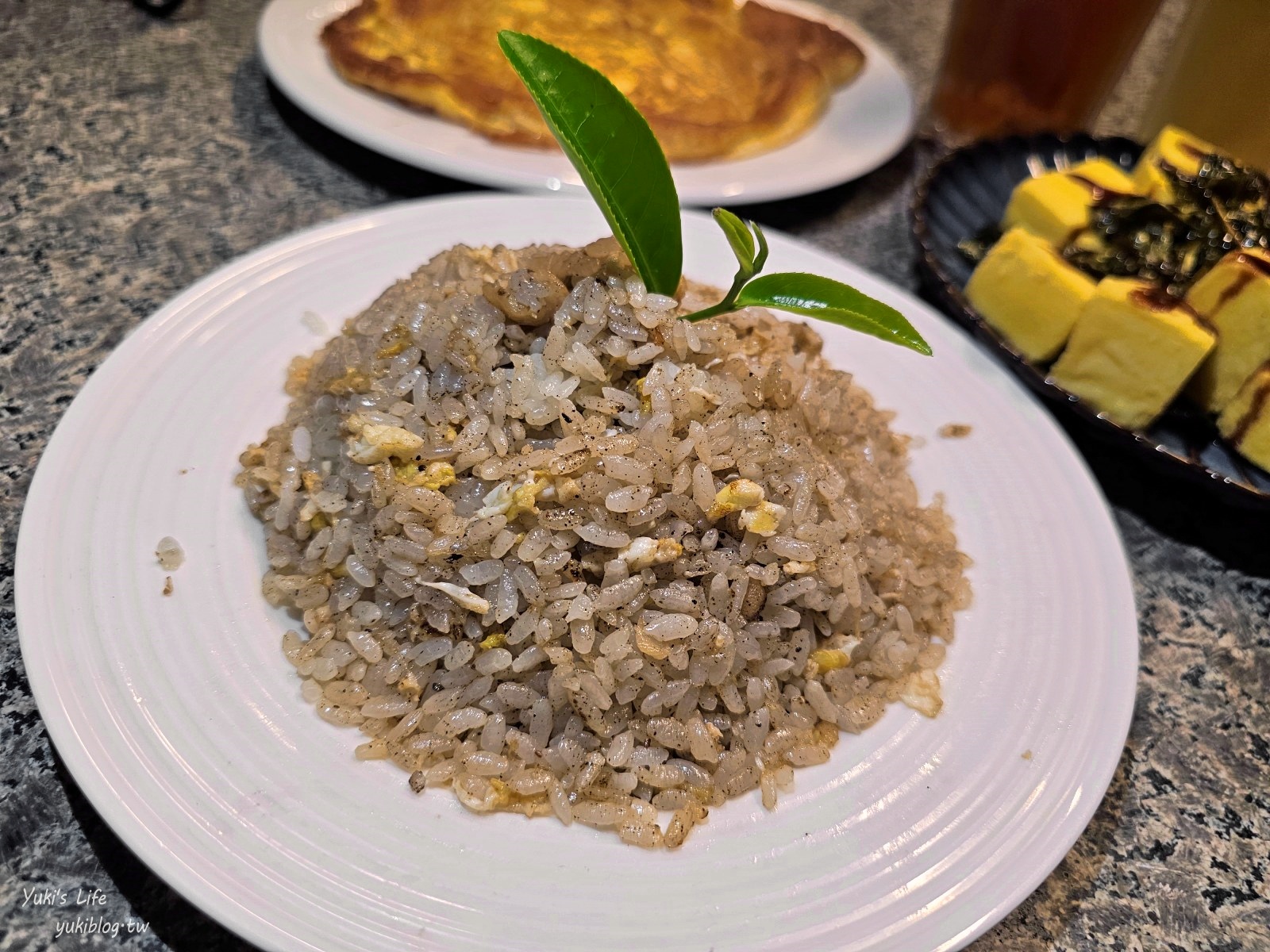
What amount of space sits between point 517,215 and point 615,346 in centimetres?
87

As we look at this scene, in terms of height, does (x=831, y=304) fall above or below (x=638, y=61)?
above

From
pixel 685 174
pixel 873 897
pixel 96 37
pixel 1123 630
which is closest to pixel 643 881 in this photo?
pixel 873 897

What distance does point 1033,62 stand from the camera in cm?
294

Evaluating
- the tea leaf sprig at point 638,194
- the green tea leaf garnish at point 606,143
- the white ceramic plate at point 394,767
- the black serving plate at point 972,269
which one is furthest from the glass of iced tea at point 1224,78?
the green tea leaf garnish at point 606,143

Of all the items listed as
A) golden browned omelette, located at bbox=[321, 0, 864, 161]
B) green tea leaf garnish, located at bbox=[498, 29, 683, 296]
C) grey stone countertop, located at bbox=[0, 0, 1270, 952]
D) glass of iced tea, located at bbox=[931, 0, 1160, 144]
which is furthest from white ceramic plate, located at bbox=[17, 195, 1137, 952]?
glass of iced tea, located at bbox=[931, 0, 1160, 144]

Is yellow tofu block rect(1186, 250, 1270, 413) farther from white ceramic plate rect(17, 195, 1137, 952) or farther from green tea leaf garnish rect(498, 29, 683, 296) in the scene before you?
green tea leaf garnish rect(498, 29, 683, 296)

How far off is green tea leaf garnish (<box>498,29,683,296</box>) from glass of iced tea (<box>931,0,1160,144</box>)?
5.83 feet

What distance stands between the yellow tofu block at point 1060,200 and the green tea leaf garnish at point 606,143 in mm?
1278

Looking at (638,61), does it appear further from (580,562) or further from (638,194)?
(580,562)

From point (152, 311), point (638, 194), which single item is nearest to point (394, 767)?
point (638, 194)

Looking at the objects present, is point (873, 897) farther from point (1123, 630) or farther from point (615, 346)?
point (615, 346)

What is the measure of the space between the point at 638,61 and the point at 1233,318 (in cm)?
201

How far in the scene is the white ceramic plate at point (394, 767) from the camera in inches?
43.2

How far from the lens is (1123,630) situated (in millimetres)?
→ 1538
